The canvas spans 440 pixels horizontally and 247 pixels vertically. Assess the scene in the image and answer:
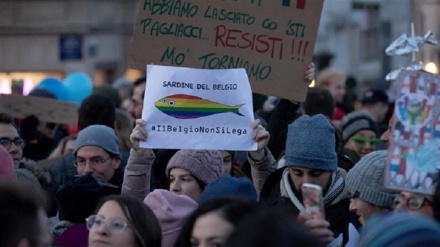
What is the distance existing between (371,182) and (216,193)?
29.0 inches

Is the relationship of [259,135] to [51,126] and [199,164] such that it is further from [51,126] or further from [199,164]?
[51,126]

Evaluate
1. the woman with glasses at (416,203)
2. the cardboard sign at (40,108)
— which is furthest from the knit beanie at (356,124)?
the woman with glasses at (416,203)

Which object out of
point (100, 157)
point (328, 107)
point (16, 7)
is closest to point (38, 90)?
point (328, 107)

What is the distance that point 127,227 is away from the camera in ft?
19.7

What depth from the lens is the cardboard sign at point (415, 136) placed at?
18.5 ft

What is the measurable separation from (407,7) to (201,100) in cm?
1968

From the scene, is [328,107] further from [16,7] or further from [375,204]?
[16,7]

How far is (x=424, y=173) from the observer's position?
18.5ft

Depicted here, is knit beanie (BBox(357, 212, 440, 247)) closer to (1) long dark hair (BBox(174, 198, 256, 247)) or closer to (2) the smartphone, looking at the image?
(2) the smartphone

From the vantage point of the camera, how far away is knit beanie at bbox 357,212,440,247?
14.1ft

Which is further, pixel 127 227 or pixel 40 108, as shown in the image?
pixel 40 108

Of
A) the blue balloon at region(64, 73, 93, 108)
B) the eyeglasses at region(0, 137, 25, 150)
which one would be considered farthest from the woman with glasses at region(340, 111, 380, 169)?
the blue balloon at region(64, 73, 93, 108)

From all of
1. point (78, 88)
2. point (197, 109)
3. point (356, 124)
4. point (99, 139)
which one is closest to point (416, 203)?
point (197, 109)

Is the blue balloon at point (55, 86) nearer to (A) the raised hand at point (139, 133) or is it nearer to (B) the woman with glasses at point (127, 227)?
(A) the raised hand at point (139, 133)
